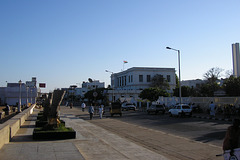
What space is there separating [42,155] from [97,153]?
78.6 inches

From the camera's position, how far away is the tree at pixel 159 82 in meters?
99.2

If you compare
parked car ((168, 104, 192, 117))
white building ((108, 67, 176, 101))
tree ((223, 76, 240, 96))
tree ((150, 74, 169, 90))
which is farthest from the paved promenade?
white building ((108, 67, 176, 101))

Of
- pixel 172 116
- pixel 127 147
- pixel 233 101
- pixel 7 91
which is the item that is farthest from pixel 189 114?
pixel 7 91

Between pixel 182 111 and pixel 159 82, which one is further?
pixel 159 82

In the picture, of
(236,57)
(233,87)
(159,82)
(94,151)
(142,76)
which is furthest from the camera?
(142,76)

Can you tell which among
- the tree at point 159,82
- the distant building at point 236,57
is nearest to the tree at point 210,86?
the distant building at point 236,57

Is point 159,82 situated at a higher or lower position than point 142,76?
lower

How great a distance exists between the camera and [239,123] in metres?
6.42

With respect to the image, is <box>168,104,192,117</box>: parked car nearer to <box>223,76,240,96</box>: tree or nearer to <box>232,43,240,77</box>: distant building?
<box>223,76,240,96</box>: tree

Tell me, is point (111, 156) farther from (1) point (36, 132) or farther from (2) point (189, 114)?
(2) point (189, 114)

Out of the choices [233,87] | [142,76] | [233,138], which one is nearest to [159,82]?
[142,76]

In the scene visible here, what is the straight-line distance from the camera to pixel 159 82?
99.1 metres

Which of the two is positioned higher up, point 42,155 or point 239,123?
point 239,123

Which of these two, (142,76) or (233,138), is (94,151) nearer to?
(233,138)
